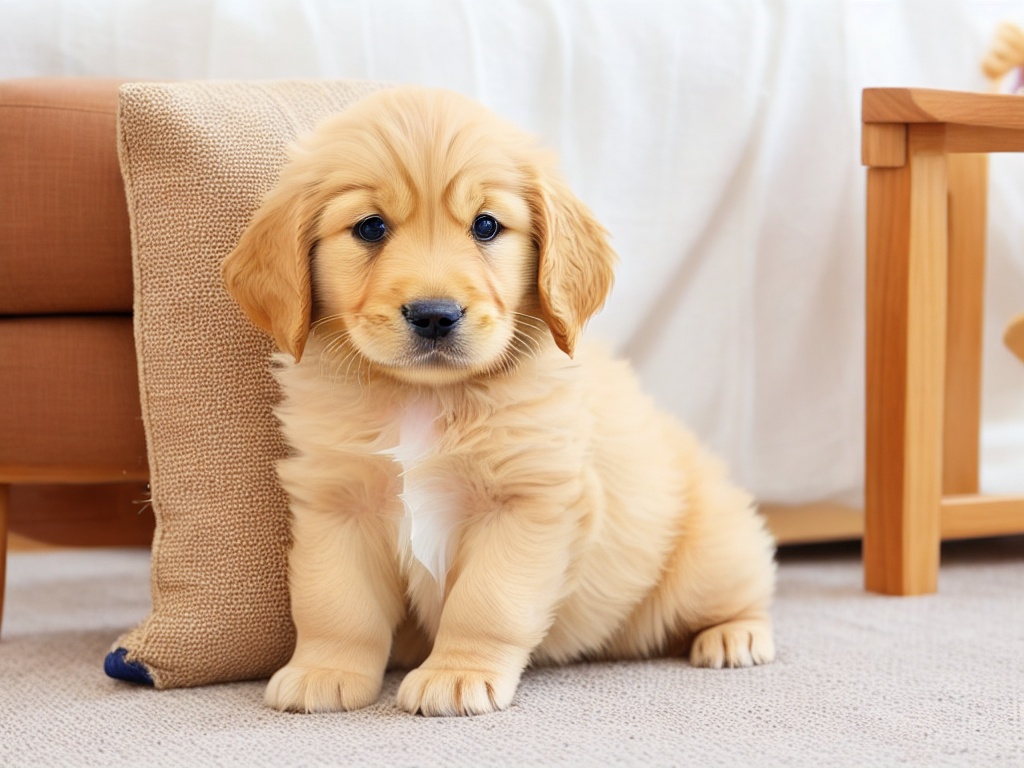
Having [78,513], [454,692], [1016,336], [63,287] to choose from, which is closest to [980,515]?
[1016,336]

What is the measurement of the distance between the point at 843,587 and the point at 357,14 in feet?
5.47

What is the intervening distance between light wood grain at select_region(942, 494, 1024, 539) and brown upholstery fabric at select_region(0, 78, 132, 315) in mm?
1763

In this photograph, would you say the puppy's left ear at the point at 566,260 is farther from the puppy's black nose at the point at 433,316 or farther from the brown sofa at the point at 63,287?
the brown sofa at the point at 63,287

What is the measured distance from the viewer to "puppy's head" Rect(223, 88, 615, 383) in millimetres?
1558

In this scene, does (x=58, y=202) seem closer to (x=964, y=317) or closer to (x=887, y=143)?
(x=887, y=143)

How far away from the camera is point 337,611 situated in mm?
1682

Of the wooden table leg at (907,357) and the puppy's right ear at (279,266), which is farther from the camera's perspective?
the wooden table leg at (907,357)

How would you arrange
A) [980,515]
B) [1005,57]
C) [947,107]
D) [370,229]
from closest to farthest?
[370,229], [947,107], [980,515], [1005,57]

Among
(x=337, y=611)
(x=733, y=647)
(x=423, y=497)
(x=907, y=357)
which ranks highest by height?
(x=907, y=357)

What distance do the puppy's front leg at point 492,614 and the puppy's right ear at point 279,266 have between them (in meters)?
0.40

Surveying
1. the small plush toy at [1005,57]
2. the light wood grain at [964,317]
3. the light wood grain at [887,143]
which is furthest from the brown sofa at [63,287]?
the small plush toy at [1005,57]

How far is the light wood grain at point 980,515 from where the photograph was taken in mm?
2535

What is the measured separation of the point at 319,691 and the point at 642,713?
17.9 inches

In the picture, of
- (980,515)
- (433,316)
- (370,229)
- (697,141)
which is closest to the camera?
(433,316)
